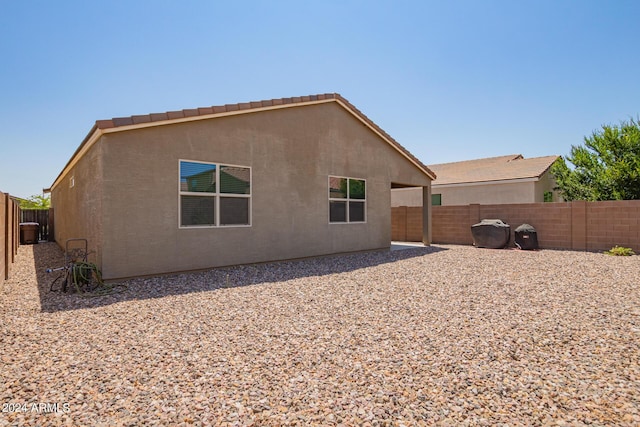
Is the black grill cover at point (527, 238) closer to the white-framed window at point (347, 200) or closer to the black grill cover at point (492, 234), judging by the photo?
the black grill cover at point (492, 234)

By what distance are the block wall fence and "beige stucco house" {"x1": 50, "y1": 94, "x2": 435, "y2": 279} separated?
455 cm

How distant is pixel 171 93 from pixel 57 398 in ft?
31.6

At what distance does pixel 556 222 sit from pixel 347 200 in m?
8.39

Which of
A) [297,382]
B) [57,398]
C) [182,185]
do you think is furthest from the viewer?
[182,185]

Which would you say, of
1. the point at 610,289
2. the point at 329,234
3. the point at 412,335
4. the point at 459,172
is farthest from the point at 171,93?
the point at 459,172

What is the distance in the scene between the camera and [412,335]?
388cm

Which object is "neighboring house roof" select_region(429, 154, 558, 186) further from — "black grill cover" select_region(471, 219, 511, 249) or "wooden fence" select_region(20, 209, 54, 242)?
"wooden fence" select_region(20, 209, 54, 242)

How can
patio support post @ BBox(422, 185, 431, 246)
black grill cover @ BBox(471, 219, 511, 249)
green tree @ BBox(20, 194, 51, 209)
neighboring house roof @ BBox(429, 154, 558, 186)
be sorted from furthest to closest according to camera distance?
1. green tree @ BBox(20, 194, 51, 209)
2. neighboring house roof @ BBox(429, 154, 558, 186)
3. patio support post @ BBox(422, 185, 431, 246)
4. black grill cover @ BBox(471, 219, 511, 249)

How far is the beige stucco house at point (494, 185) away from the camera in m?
17.6

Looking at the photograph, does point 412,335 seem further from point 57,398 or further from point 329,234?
point 329,234

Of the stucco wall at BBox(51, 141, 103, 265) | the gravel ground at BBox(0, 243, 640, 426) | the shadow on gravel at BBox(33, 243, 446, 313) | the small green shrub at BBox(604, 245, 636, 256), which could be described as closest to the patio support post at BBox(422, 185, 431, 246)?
the shadow on gravel at BBox(33, 243, 446, 313)

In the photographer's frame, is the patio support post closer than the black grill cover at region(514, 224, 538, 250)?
No

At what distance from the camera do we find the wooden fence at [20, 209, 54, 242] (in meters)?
18.3

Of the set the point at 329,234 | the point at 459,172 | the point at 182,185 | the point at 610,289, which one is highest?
the point at 459,172
